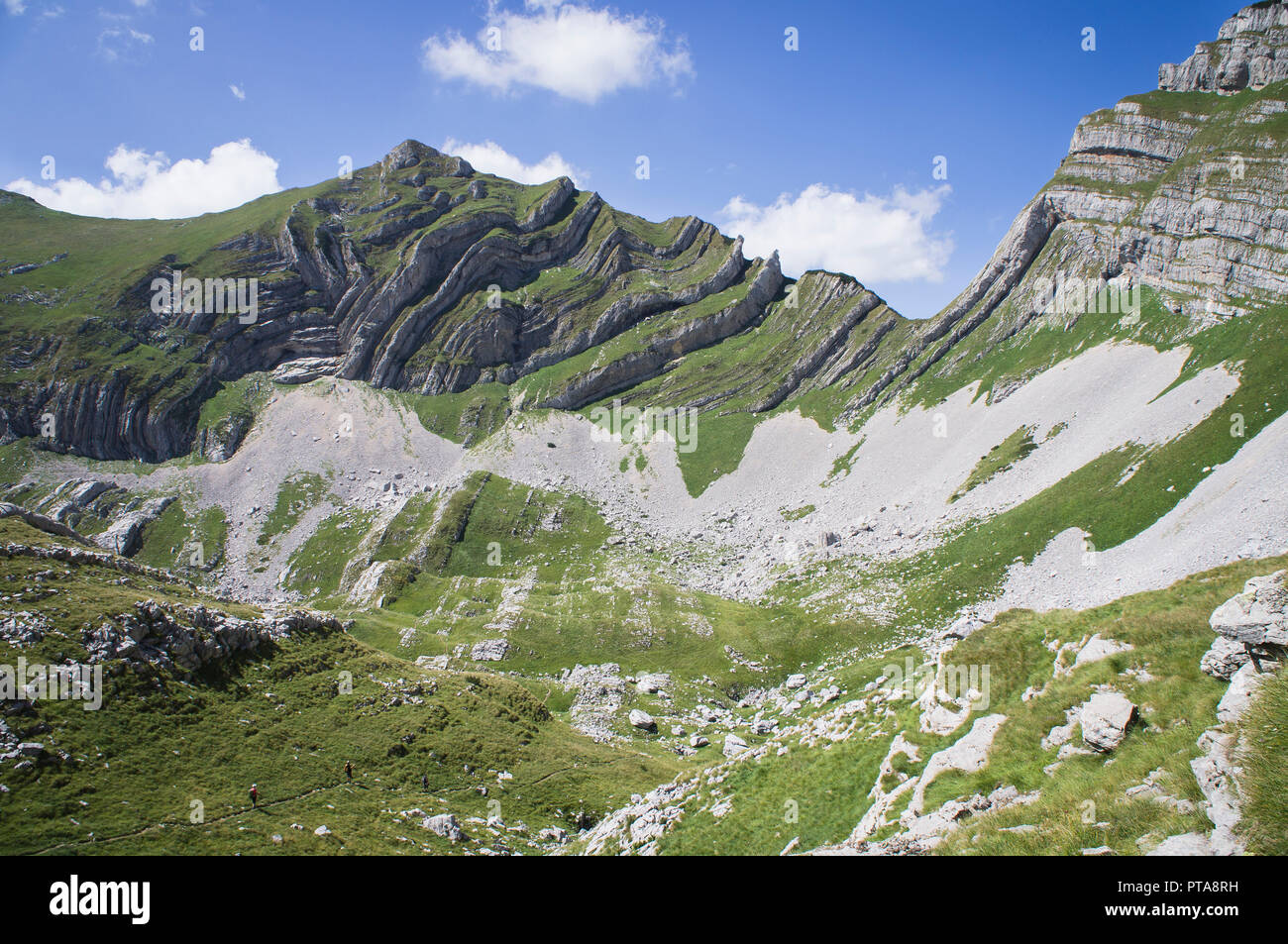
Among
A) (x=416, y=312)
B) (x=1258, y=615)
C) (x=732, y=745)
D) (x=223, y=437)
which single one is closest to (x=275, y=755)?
(x=732, y=745)

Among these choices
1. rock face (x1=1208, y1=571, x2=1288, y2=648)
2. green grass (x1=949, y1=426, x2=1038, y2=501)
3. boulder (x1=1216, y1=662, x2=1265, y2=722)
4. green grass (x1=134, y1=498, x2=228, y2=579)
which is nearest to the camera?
boulder (x1=1216, y1=662, x2=1265, y2=722)

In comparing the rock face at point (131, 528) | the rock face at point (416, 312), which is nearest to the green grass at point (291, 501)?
the rock face at point (131, 528)

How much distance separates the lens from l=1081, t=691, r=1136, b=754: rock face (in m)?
14.5

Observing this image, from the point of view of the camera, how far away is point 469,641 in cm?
6900

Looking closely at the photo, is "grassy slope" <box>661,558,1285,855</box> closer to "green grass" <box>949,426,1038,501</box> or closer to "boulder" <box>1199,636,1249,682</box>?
"boulder" <box>1199,636,1249,682</box>

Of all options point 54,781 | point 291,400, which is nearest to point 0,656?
point 54,781

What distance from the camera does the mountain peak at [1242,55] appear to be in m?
98.2

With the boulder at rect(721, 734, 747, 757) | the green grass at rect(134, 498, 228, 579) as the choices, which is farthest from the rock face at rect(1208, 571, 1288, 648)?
the green grass at rect(134, 498, 228, 579)

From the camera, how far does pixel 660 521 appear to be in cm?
11088

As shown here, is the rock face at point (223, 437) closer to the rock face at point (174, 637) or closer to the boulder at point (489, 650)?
the boulder at point (489, 650)

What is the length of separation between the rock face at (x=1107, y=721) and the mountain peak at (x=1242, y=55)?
458 ft

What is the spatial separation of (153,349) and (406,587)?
127154 mm

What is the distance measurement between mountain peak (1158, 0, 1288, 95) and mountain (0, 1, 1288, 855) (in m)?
0.62

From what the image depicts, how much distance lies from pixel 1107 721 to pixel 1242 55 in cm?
14836
